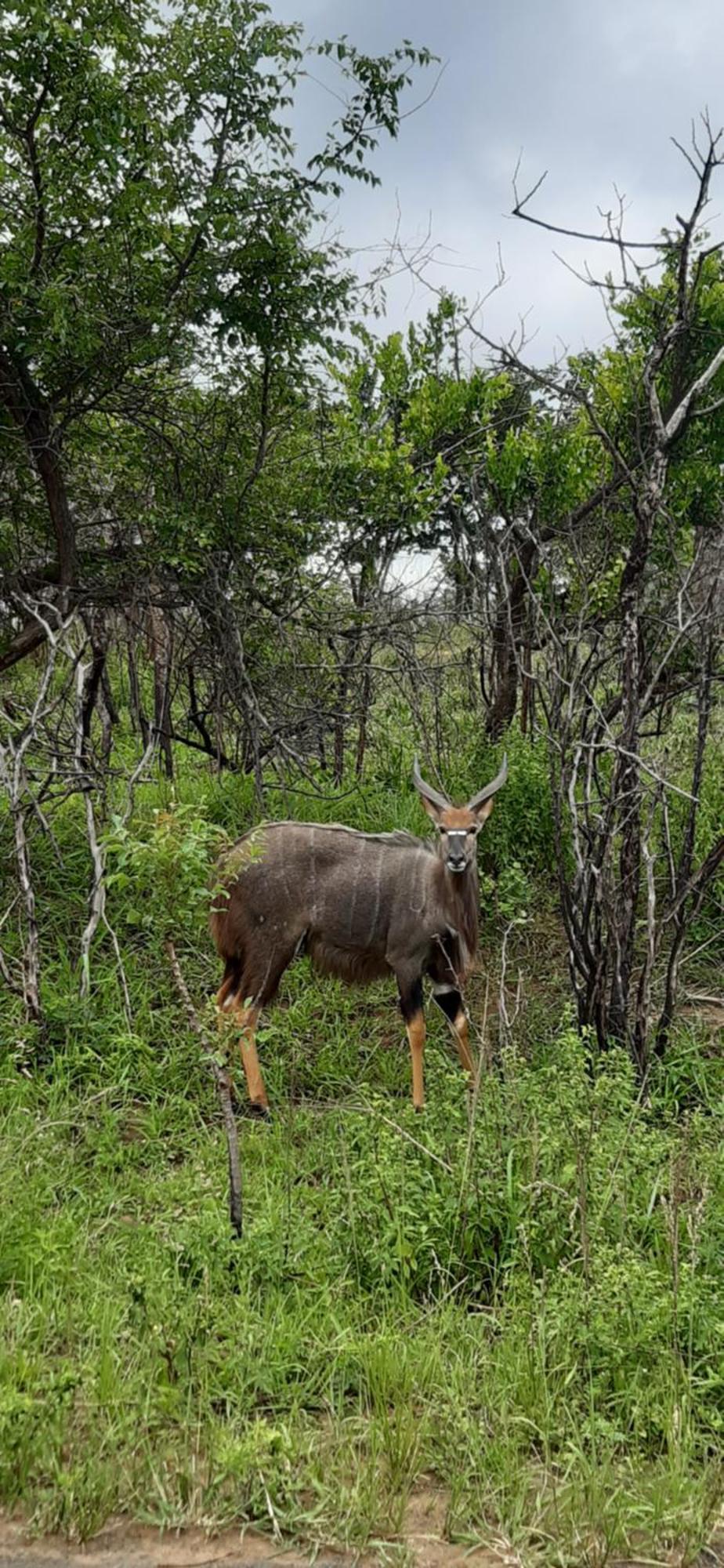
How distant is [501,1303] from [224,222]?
4.95 metres

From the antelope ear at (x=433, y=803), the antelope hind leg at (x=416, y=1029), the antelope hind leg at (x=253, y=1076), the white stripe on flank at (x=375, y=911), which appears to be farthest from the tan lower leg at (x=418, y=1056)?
the antelope ear at (x=433, y=803)

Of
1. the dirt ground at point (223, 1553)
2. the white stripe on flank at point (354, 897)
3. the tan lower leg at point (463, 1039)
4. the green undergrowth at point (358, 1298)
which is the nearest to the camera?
the dirt ground at point (223, 1553)

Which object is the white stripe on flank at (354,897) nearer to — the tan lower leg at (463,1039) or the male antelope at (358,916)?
the male antelope at (358,916)

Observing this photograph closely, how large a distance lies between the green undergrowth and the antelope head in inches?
32.0

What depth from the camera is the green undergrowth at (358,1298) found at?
2.30 meters

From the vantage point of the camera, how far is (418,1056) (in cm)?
434

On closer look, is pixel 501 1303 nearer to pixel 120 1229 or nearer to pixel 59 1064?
pixel 120 1229

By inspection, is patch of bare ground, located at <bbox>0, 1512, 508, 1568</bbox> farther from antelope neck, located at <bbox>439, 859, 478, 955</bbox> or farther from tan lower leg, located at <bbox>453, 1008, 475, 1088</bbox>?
antelope neck, located at <bbox>439, 859, 478, 955</bbox>

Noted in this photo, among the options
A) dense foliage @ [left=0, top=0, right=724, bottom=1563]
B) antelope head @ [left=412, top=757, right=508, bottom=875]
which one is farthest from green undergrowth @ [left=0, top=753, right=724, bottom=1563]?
antelope head @ [left=412, top=757, right=508, bottom=875]

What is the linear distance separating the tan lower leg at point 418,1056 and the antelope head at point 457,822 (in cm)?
66

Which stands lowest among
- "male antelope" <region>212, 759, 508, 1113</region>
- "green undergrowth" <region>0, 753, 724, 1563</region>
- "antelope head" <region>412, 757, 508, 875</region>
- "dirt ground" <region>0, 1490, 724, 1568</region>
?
"dirt ground" <region>0, 1490, 724, 1568</region>

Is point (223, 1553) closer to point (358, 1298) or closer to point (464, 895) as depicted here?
point (358, 1298)

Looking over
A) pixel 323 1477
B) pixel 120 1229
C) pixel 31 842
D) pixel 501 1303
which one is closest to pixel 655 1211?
pixel 501 1303

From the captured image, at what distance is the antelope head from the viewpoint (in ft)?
14.4
